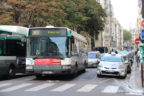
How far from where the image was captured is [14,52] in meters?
17.0

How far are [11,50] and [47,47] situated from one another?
283 cm

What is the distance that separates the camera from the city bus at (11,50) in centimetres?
1566

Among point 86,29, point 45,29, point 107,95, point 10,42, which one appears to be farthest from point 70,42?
point 86,29

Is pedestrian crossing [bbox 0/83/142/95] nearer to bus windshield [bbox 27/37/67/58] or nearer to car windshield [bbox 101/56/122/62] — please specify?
bus windshield [bbox 27/37/67/58]

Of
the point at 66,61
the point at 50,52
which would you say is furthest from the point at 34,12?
the point at 66,61

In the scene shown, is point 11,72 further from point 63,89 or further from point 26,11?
point 26,11

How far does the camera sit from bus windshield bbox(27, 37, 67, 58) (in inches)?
592

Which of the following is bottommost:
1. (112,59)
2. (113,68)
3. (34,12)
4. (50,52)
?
(113,68)

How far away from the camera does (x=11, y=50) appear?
16.7 m

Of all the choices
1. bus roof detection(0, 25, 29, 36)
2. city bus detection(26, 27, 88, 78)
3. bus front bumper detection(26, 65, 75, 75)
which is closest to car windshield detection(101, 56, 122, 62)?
city bus detection(26, 27, 88, 78)

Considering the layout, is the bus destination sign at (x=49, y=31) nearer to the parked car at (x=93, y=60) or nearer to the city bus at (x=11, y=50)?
the city bus at (x=11, y=50)

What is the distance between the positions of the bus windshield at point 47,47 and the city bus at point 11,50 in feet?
5.20

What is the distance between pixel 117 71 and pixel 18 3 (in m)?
16.1

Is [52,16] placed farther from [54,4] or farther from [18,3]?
[18,3]
